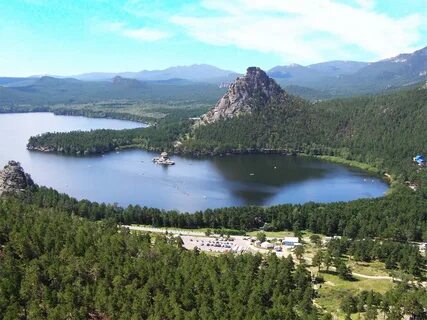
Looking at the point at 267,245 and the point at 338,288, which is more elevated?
the point at 267,245

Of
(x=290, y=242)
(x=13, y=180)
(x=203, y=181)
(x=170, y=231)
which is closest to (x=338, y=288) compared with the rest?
(x=290, y=242)

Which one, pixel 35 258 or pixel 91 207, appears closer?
pixel 35 258

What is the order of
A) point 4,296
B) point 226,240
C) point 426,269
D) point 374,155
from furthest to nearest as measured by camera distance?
point 374,155
point 226,240
point 426,269
point 4,296

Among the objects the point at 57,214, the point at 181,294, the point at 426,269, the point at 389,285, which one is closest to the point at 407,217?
the point at 426,269

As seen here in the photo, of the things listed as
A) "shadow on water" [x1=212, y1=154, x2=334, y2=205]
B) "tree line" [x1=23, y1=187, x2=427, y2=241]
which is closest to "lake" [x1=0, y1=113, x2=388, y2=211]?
"shadow on water" [x1=212, y1=154, x2=334, y2=205]

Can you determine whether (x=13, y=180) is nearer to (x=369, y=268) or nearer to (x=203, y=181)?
(x=203, y=181)

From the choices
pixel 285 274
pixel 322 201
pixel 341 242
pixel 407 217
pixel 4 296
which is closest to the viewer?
pixel 4 296

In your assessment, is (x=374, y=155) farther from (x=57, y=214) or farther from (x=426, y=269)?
(x=57, y=214)
